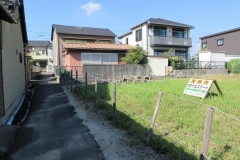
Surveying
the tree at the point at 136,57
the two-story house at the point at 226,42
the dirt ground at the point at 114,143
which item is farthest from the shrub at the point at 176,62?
the dirt ground at the point at 114,143

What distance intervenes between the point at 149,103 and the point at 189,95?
2.37 metres

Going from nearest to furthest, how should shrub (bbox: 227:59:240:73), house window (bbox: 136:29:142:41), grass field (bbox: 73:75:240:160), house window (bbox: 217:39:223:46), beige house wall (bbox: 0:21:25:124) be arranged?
1. grass field (bbox: 73:75:240:160)
2. beige house wall (bbox: 0:21:25:124)
3. shrub (bbox: 227:59:240:73)
4. house window (bbox: 136:29:142:41)
5. house window (bbox: 217:39:223:46)

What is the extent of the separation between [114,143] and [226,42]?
32686mm

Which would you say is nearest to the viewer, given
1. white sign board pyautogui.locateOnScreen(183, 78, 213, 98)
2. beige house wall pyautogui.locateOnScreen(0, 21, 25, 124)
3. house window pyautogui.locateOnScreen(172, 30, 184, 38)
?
beige house wall pyautogui.locateOnScreen(0, 21, 25, 124)

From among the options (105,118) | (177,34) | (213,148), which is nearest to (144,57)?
(177,34)

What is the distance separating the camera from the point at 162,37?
957 inches

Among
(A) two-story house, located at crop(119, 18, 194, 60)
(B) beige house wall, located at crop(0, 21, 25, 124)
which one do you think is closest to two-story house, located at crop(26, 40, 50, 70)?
(A) two-story house, located at crop(119, 18, 194, 60)

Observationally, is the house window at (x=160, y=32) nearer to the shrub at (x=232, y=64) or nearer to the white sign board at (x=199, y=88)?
the shrub at (x=232, y=64)

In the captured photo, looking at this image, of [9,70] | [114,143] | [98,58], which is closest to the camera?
[114,143]

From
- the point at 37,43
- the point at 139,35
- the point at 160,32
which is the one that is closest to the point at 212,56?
the point at 160,32

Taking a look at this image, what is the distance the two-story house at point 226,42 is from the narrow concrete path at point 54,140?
26012mm

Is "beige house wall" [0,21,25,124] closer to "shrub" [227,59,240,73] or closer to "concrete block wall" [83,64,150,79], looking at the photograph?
"concrete block wall" [83,64,150,79]

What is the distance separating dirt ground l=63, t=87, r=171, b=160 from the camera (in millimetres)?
3520

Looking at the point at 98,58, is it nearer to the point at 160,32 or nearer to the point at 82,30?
the point at 160,32
